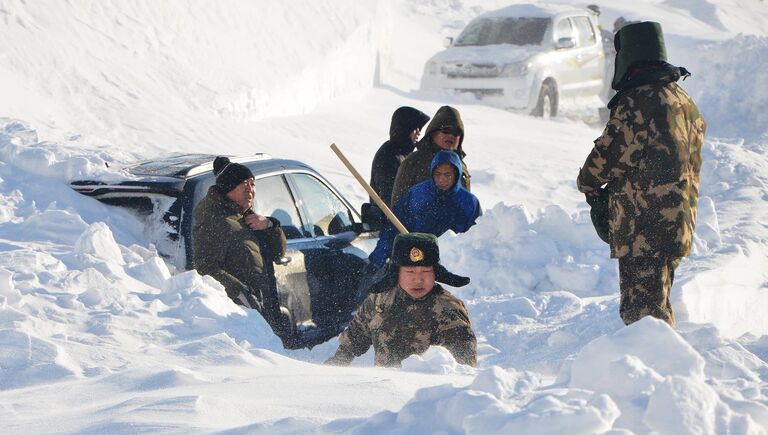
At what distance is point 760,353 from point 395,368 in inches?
88.9

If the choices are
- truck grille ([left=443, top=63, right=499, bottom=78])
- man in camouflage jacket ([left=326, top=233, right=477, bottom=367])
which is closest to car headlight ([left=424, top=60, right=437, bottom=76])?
truck grille ([left=443, top=63, right=499, bottom=78])

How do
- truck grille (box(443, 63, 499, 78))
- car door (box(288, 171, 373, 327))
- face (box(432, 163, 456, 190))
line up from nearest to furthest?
face (box(432, 163, 456, 190))
car door (box(288, 171, 373, 327))
truck grille (box(443, 63, 499, 78))

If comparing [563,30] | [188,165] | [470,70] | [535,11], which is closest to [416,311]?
[188,165]

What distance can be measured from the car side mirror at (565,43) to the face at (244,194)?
13.1m

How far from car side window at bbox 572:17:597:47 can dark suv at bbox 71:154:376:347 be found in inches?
504

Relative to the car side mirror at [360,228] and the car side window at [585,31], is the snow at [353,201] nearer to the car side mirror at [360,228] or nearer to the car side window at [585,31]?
the car side mirror at [360,228]

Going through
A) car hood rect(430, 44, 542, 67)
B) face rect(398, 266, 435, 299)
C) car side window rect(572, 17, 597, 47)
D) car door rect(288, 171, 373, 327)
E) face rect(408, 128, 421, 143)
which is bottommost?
car door rect(288, 171, 373, 327)

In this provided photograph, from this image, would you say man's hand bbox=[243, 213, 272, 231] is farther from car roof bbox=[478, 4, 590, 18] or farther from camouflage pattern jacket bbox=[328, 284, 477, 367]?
car roof bbox=[478, 4, 590, 18]

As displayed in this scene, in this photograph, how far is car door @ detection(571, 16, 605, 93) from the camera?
66.1ft

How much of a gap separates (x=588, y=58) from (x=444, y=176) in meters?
13.2

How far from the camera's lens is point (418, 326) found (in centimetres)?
590

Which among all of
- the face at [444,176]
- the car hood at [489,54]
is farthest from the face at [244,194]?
the car hood at [489,54]

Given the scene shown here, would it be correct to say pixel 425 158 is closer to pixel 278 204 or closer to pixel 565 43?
pixel 278 204

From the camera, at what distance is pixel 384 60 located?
23.4 m
